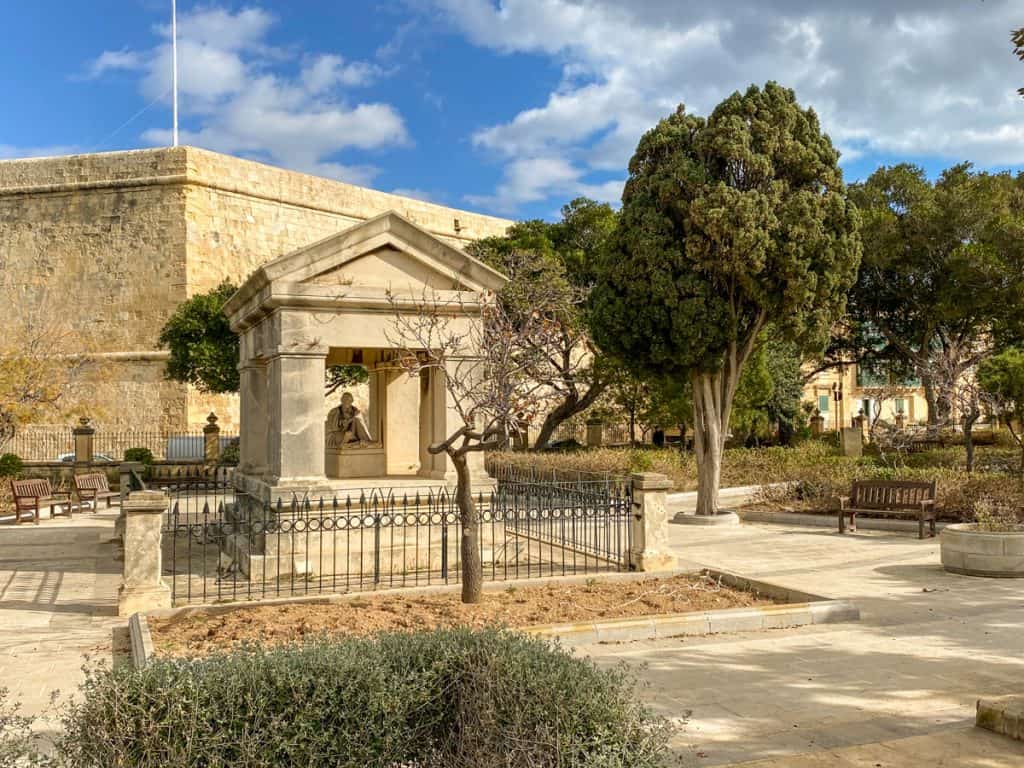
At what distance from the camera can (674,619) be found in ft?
23.0

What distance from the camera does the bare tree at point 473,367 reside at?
23.3 feet

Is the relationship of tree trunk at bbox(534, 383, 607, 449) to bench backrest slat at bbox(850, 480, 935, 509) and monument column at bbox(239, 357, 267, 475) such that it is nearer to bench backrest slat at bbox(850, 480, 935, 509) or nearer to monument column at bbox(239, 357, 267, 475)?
bench backrest slat at bbox(850, 480, 935, 509)

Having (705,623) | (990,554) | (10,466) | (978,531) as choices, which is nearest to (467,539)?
(705,623)

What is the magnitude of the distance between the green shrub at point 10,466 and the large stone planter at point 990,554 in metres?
20.2

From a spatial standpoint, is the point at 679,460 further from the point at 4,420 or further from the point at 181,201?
the point at 181,201

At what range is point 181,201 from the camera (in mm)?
32250

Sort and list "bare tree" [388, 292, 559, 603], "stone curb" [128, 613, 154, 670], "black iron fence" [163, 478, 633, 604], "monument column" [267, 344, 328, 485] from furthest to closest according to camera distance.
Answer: "monument column" [267, 344, 328, 485], "black iron fence" [163, 478, 633, 604], "bare tree" [388, 292, 559, 603], "stone curb" [128, 613, 154, 670]

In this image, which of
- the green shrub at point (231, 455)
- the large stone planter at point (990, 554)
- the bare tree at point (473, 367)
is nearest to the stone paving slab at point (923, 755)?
the bare tree at point (473, 367)

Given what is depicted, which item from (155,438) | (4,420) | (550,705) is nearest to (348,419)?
(550,705)

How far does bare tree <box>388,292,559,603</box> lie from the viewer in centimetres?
710

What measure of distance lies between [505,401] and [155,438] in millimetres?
27726

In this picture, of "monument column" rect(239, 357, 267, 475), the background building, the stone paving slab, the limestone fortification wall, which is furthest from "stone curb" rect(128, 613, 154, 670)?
the background building

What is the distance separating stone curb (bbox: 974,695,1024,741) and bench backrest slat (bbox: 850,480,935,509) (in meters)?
8.98

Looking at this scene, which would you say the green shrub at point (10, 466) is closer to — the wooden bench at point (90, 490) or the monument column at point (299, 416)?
the wooden bench at point (90, 490)
